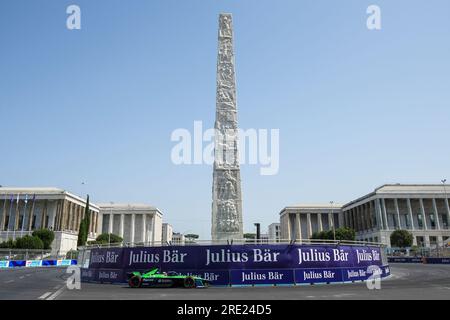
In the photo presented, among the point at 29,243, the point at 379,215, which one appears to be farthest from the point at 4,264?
the point at 379,215

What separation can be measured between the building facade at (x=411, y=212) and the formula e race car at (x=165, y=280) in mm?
81925

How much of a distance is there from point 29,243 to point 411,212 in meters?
86.2

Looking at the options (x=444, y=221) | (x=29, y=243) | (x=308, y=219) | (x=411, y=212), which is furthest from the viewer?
(x=308, y=219)

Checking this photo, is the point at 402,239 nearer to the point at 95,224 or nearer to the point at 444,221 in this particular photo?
the point at 444,221

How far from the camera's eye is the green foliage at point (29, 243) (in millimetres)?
65062

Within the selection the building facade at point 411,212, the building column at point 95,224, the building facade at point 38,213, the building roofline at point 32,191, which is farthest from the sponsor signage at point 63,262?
the building facade at point 411,212

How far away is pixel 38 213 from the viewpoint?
94.9 meters

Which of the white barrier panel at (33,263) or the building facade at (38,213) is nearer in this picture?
the white barrier panel at (33,263)

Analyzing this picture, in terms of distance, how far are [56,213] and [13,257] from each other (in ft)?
117

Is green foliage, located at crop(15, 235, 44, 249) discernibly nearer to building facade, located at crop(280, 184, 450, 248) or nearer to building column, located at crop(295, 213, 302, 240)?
building facade, located at crop(280, 184, 450, 248)

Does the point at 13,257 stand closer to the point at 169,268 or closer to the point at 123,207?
the point at 169,268

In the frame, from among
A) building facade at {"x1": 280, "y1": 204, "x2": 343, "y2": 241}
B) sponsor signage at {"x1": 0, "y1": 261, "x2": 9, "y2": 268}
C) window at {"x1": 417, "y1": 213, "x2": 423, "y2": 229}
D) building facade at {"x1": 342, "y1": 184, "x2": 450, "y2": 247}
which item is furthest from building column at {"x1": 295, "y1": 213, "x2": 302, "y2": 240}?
sponsor signage at {"x1": 0, "y1": 261, "x2": 9, "y2": 268}

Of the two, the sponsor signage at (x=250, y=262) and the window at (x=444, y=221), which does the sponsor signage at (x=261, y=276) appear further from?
the window at (x=444, y=221)
